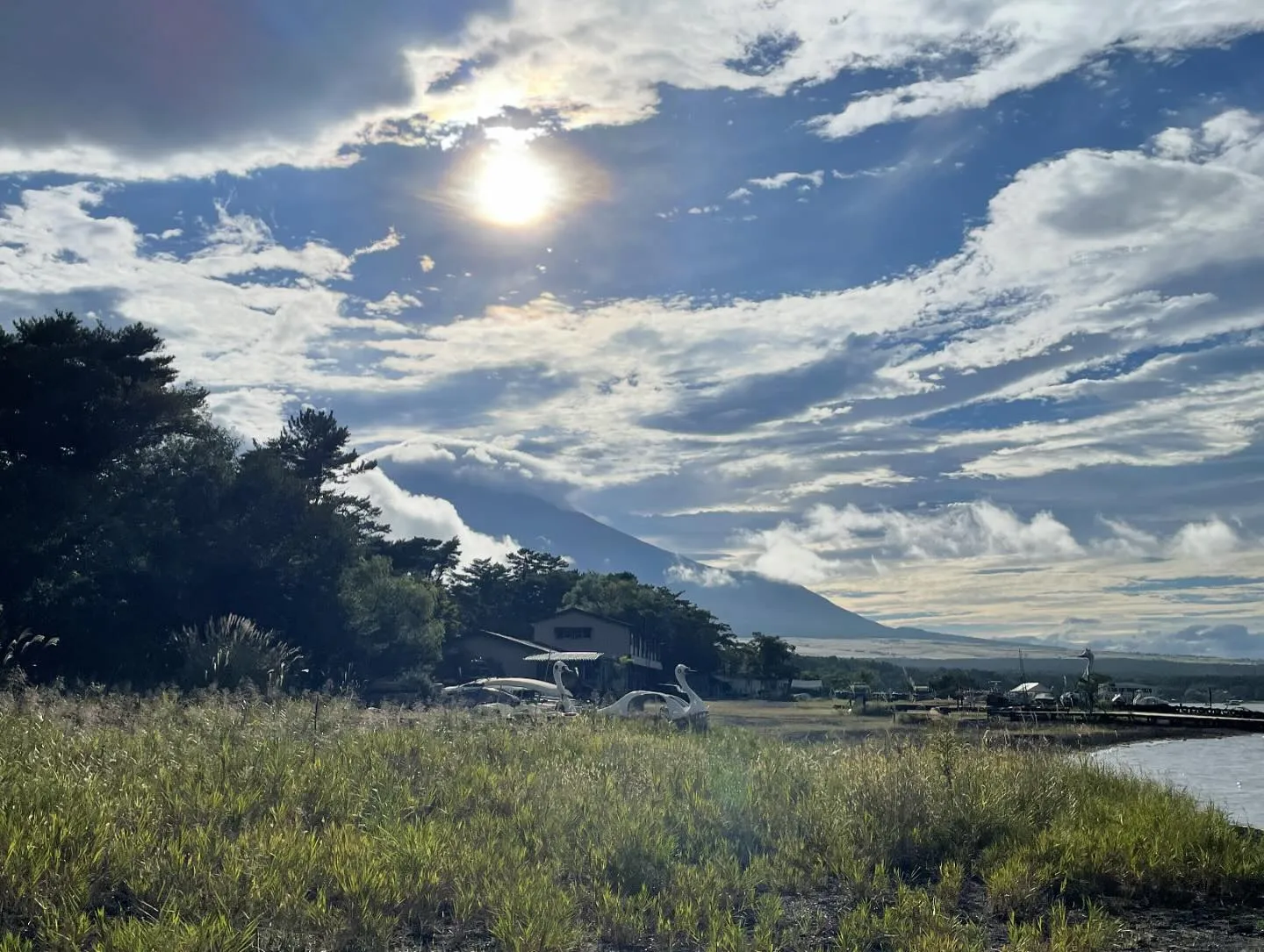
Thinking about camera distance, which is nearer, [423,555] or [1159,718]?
[1159,718]

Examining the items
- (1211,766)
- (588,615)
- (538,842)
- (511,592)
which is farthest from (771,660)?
(538,842)

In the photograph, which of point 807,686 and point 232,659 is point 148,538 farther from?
point 807,686

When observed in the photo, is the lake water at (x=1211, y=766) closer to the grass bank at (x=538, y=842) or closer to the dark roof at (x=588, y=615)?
the grass bank at (x=538, y=842)

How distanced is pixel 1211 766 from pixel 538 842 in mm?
26643

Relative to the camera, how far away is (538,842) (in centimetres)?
934

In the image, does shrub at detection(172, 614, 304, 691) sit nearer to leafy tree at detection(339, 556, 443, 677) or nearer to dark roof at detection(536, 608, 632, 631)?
leafy tree at detection(339, 556, 443, 677)

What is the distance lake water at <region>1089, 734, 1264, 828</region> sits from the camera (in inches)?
783

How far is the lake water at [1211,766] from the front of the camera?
19891mm

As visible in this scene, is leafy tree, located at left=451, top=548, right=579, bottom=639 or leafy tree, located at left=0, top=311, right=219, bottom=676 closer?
leafy tree, located at left=0, top=311, right=219, bottom=676

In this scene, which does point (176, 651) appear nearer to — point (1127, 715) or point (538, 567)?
point (1127, 715)

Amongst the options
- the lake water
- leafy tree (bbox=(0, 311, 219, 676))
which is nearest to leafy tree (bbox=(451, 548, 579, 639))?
leafy tree (bbox=(0, 311, 219, 676))

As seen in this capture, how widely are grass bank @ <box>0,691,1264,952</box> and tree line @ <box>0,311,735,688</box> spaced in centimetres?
1955

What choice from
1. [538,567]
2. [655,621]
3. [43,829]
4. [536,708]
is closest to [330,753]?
[43,829]

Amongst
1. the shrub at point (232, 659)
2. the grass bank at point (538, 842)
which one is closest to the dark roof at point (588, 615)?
the shrub at point (232, 659)
